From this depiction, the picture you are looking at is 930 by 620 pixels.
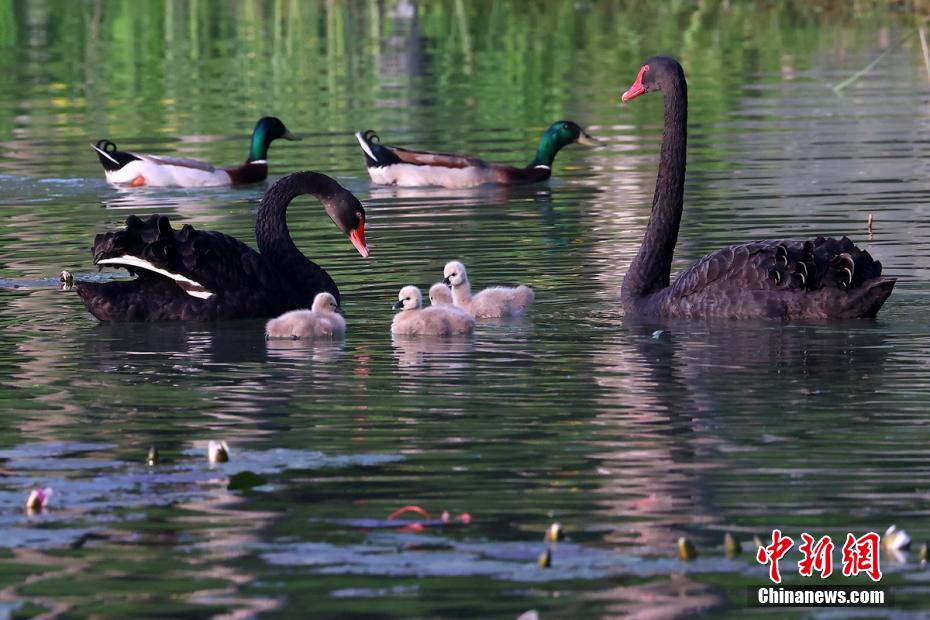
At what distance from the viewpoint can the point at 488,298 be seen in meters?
12.7

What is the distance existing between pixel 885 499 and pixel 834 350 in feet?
11.7

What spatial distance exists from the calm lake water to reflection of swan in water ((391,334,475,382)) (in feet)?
0.13

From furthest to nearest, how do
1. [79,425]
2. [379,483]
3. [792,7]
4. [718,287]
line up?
[792,7] → [718,287] → [79,425] → [379,483]

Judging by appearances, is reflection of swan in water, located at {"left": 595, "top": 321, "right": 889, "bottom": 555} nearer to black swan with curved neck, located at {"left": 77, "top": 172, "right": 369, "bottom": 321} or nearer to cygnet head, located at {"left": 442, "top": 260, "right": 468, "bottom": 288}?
cygnet head, located at {"left": 442, "top": 260, "right": 468, "bottom": 288}

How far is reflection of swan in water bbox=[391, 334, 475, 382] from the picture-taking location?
11.0 m

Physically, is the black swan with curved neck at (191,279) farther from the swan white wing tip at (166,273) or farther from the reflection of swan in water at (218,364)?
the reflection of swan in water at (218,364)

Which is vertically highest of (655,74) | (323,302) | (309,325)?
(655,74)

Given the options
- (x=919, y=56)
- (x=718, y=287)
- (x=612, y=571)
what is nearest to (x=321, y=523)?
(x=612, y=571)

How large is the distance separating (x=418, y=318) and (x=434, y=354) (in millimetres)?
622

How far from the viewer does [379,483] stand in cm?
823

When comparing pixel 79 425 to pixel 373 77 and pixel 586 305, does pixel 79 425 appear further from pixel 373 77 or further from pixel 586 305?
pixel 373 77

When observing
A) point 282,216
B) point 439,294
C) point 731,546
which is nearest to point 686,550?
point 731,546

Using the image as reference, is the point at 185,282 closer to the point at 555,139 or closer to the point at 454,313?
the point at 454,313

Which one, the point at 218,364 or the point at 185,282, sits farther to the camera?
the point at 185,282
